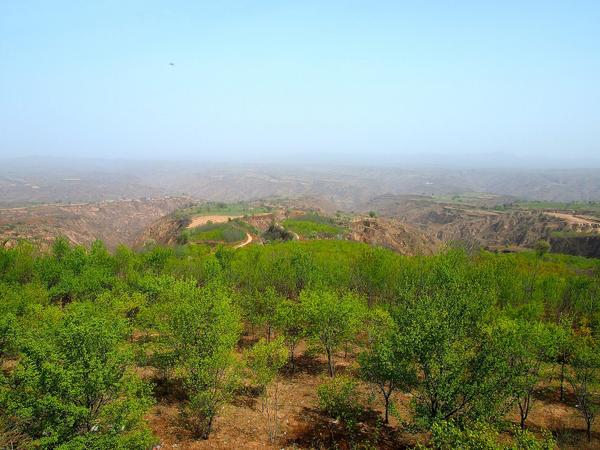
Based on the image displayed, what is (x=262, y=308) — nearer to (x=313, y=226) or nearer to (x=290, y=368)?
(x=290, y=368)

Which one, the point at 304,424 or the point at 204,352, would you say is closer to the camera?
the point at 204,352

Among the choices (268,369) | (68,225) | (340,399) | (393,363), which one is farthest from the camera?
(68,225)

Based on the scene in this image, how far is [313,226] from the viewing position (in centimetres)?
12581

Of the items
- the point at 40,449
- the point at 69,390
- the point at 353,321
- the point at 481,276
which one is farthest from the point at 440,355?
the point at 481,276

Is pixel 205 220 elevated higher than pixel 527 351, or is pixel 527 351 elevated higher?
pixel 527 351

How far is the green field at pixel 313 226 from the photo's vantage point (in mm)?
114375

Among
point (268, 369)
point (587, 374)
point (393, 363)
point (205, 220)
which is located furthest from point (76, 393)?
point (205, 220)

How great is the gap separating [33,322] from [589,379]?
149ft

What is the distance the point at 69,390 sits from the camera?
57.6 feet

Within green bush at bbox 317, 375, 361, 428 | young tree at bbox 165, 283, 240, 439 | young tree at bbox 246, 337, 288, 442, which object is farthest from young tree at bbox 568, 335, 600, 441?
young tree at bbox 165, 283, 240, 439

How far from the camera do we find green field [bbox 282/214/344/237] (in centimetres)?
11438

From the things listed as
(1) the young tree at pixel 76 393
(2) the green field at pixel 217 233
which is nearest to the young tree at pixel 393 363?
(1) the young tree at pixel 76 393

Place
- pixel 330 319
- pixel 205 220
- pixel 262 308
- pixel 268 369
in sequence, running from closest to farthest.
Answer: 1. pixel 268 369
2. pixel 330 319
3. pixel 262 308
4. pixel 205 220

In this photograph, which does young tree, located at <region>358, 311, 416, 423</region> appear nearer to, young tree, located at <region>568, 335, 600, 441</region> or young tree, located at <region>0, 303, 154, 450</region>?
young tree, located at <region>0, 303, 154, 450</region>
